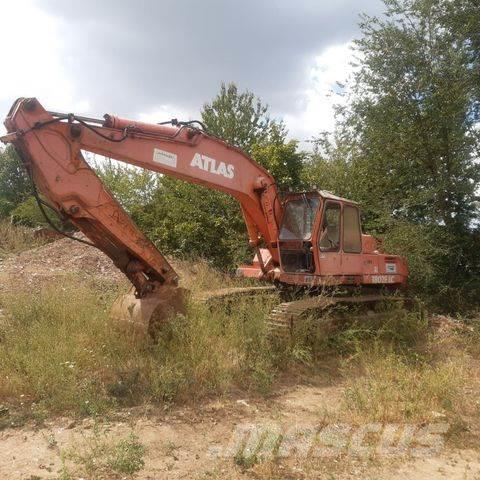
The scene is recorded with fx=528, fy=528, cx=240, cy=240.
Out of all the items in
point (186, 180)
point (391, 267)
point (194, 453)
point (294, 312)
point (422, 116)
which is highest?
point (422, 116)

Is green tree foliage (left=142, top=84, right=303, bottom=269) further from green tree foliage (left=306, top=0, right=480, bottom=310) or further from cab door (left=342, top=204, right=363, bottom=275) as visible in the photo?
cab door (left=342, top=204, right=363, bottom=275)

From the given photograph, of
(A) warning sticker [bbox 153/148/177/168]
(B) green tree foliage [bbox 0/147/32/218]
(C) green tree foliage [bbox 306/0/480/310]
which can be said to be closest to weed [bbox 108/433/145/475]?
(A) warning sticker [bbox 153/148/177/168]

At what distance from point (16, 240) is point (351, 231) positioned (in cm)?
1259

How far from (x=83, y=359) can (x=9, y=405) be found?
966mm

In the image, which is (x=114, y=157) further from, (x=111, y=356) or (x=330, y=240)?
(x=330, y=240)

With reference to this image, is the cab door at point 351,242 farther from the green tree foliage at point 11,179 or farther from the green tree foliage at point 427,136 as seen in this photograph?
the green tree foliage at point 11,179

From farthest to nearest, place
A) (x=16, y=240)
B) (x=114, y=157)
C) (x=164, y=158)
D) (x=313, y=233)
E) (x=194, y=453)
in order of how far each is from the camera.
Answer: (x=16, y=240), (x=313, y=233), (x=164, y=158), (x=114, y=157), (x=194, y=453)

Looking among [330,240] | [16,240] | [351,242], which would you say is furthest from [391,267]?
[16,240]

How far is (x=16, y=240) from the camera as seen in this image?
1742 centimetres

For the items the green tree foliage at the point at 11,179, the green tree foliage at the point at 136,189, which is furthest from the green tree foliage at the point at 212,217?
the green tree foliage at the point at 11,179

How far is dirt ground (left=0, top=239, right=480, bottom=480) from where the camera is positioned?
13.1 ft

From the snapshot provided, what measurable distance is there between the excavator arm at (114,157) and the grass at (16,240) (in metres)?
10.6

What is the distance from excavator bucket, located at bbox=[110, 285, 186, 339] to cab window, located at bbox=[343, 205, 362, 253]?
3.23 meters

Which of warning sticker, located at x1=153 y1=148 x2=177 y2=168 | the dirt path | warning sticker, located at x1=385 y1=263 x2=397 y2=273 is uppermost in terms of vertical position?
warning sticker, located at x1=153 y1=148 x2=177 y2=168
